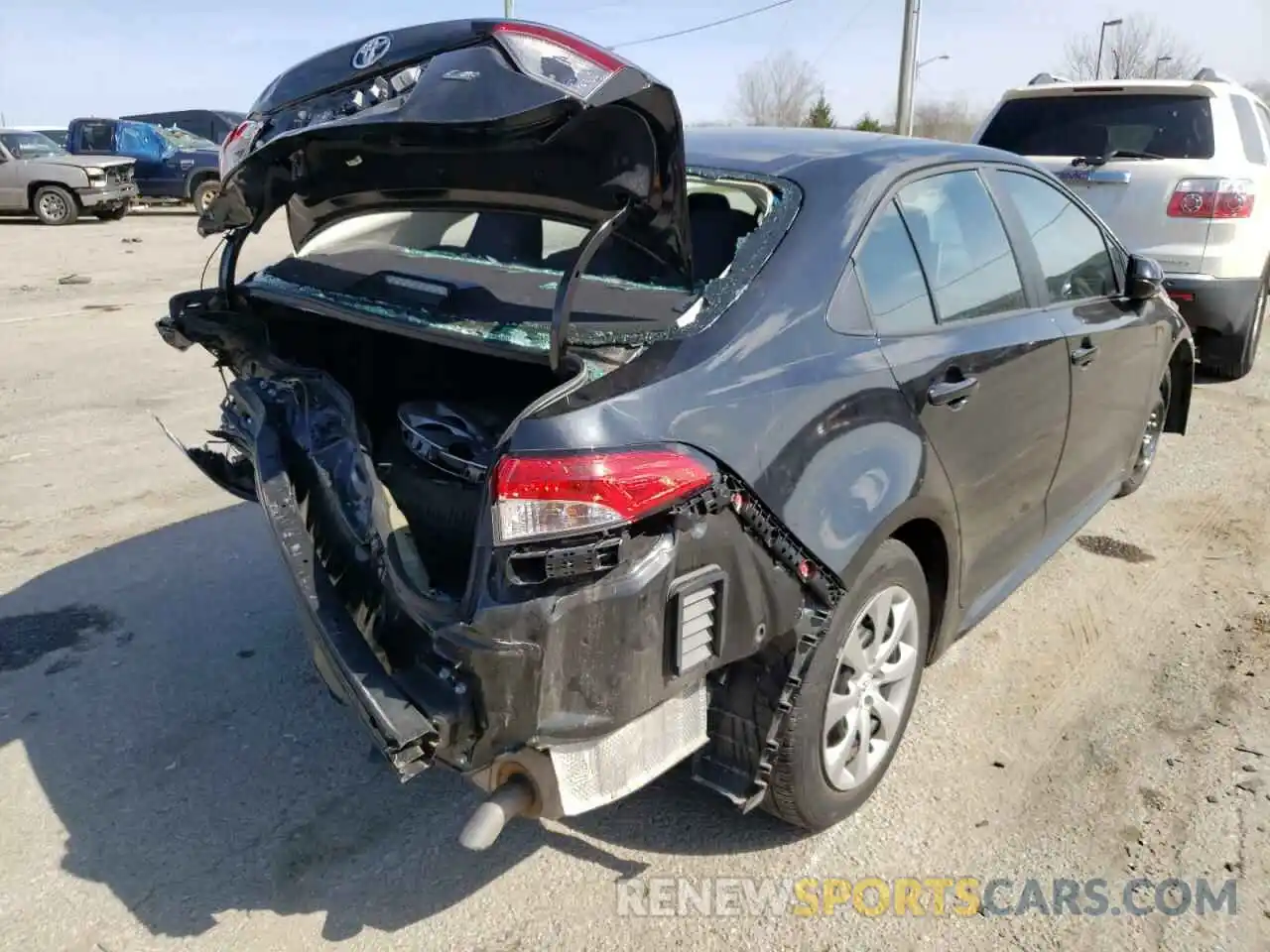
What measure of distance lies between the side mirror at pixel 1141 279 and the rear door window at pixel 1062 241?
52mm

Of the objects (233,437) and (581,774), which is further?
(233,437)

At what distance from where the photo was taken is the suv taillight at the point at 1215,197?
641cm

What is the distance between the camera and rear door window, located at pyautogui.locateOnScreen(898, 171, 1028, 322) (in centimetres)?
296

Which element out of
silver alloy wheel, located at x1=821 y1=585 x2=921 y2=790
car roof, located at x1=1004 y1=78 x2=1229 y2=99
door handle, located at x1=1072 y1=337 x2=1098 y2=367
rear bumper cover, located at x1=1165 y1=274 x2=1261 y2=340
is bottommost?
silver alloy wheel, located at x1=821 y1=585 x2=921 y2=790

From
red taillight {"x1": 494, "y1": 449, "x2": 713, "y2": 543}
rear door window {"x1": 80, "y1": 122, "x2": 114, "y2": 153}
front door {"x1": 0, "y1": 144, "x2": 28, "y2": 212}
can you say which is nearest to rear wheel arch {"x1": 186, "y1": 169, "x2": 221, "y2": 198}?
rear door window {"x1": 80, "y1": 122, "x2": 114, "y2": 153}

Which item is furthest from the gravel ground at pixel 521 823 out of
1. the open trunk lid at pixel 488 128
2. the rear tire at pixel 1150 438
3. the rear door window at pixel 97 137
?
the rear door window at pixel 97 137

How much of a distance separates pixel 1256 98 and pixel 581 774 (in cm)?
842

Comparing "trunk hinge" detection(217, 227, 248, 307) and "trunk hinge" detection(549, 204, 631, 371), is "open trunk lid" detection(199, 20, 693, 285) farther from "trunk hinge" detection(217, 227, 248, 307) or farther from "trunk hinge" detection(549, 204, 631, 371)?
"trunk hinge" detection(217, 227, 248, 307)

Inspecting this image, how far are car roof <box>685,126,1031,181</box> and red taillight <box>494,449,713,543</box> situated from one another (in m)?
1.16

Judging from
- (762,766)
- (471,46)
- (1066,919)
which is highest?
(471,46)

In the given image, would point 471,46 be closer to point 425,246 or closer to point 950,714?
point 425,246

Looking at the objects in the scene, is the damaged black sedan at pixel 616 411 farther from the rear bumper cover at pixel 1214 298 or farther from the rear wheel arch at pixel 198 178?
the rear wheel arch at pixel 198 178

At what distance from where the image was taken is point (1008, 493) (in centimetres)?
325

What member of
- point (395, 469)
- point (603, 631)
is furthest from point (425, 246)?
point (603, 631)
